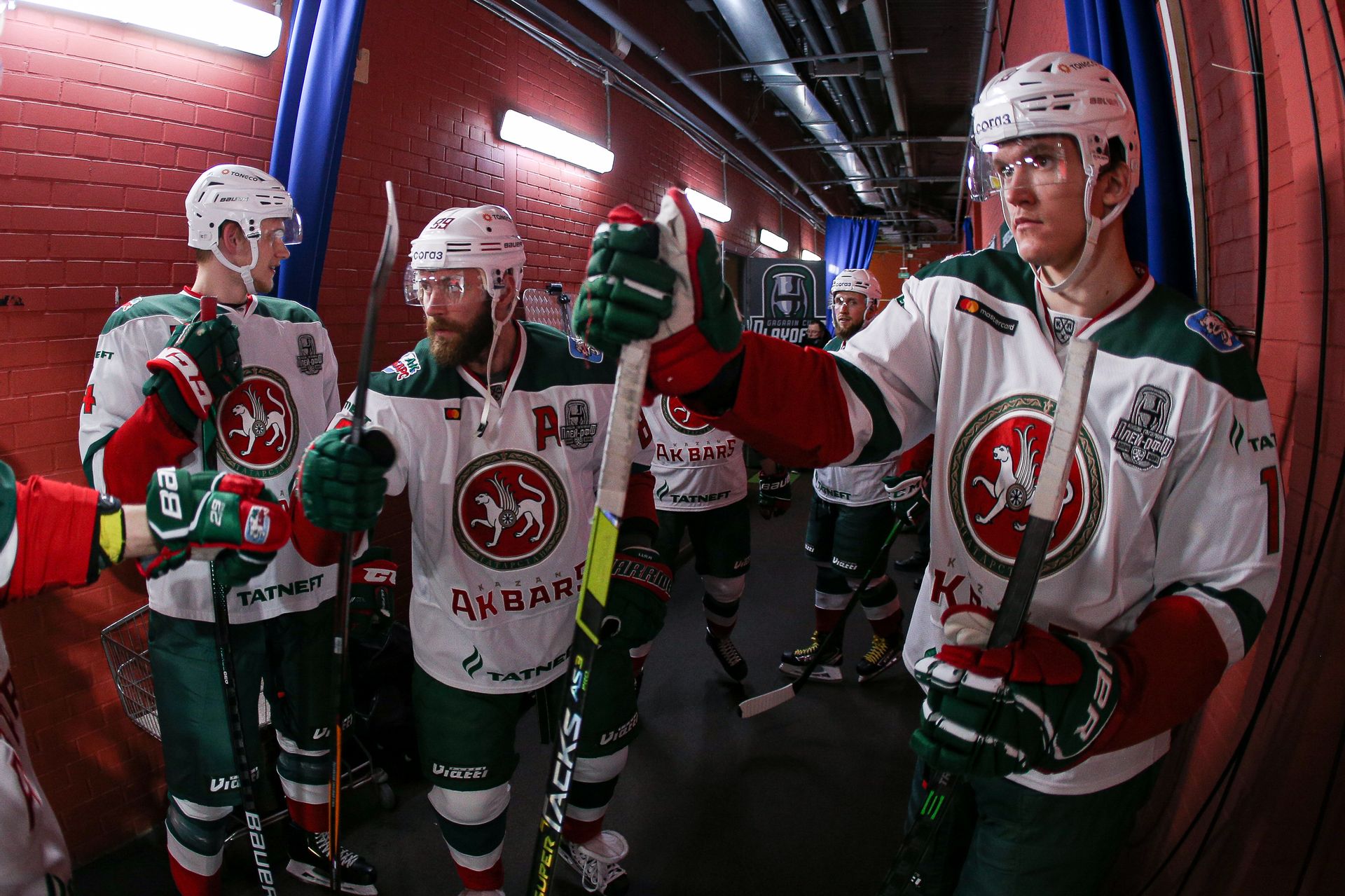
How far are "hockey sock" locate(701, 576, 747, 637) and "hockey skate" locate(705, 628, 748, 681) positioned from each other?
0.07 feet

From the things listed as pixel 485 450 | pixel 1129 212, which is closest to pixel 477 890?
pixel 485 450

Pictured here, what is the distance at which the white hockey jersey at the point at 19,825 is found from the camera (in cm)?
93

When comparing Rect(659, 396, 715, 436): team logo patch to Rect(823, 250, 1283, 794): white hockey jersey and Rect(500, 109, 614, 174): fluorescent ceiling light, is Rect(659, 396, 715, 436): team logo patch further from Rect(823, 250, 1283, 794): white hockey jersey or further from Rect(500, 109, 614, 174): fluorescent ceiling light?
Rect(500, 109, 614, 174): fluorescent ceiling light

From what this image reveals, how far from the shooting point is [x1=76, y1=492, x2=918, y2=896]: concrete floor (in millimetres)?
2393

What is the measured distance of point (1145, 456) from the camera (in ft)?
3.86

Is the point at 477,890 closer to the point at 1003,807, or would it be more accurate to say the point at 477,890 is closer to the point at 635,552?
the point at 635,552

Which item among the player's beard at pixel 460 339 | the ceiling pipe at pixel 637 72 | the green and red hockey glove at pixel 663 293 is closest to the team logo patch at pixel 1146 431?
the green and red hockey glove at pixel 663 293

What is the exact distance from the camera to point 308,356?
2416 mm

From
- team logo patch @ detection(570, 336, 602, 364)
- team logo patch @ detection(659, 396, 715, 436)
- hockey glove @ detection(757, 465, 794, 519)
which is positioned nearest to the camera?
team logo patch @ detection(570, 336, 602, 364)

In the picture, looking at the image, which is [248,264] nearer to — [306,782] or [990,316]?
[306,782]

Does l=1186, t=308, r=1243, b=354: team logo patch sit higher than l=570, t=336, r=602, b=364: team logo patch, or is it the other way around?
l=1186, t=308, r=1243, b=354: team logo patch

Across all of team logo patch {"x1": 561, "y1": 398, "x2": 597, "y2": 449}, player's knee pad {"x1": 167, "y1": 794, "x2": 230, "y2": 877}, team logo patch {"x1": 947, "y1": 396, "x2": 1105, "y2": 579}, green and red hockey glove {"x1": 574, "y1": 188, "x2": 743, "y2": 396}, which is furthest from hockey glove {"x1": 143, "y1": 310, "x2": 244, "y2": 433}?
team logo patch {"x1": 947, "y1": 396, "x2": 1105, "y2": 579}

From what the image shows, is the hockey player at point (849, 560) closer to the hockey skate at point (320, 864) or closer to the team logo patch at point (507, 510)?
the team logo patch at point (507, 510)

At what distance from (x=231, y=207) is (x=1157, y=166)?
264cm
